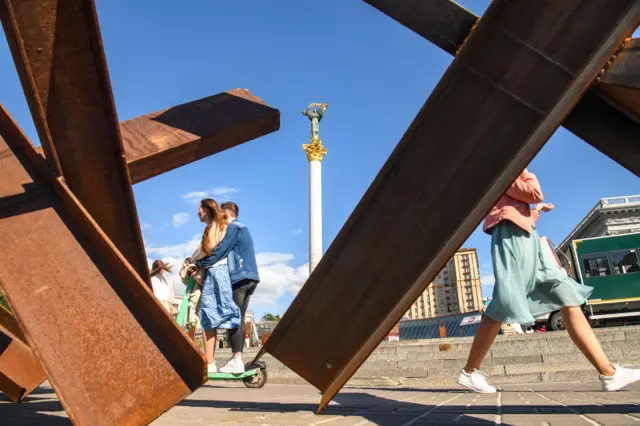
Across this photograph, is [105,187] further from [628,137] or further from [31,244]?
[628,137]

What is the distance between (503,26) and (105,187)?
1590 millimetres

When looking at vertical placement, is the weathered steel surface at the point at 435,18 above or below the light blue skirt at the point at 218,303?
above

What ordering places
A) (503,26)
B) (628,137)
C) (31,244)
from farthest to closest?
(628,137), (503,26), (31,244)

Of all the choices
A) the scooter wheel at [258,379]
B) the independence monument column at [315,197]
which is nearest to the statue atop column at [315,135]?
the independence monument column at [315,197]

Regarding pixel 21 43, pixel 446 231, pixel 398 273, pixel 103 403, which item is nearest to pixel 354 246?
pixel 398 273

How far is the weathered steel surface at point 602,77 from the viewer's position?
60.5 inches

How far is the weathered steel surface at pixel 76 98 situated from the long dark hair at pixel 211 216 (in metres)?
2.55

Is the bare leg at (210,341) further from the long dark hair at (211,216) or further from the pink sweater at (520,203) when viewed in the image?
the pink sweater at (520,203)

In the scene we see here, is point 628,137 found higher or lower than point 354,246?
higher

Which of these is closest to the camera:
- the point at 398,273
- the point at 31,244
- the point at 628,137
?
the point at 31,244

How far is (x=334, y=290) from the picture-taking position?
6.60 feet

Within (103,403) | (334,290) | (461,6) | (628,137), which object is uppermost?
(461,6)

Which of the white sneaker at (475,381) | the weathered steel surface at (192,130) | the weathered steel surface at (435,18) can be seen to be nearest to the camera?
the weathered steel surface at (435,18)

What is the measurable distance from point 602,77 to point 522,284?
1641mm
